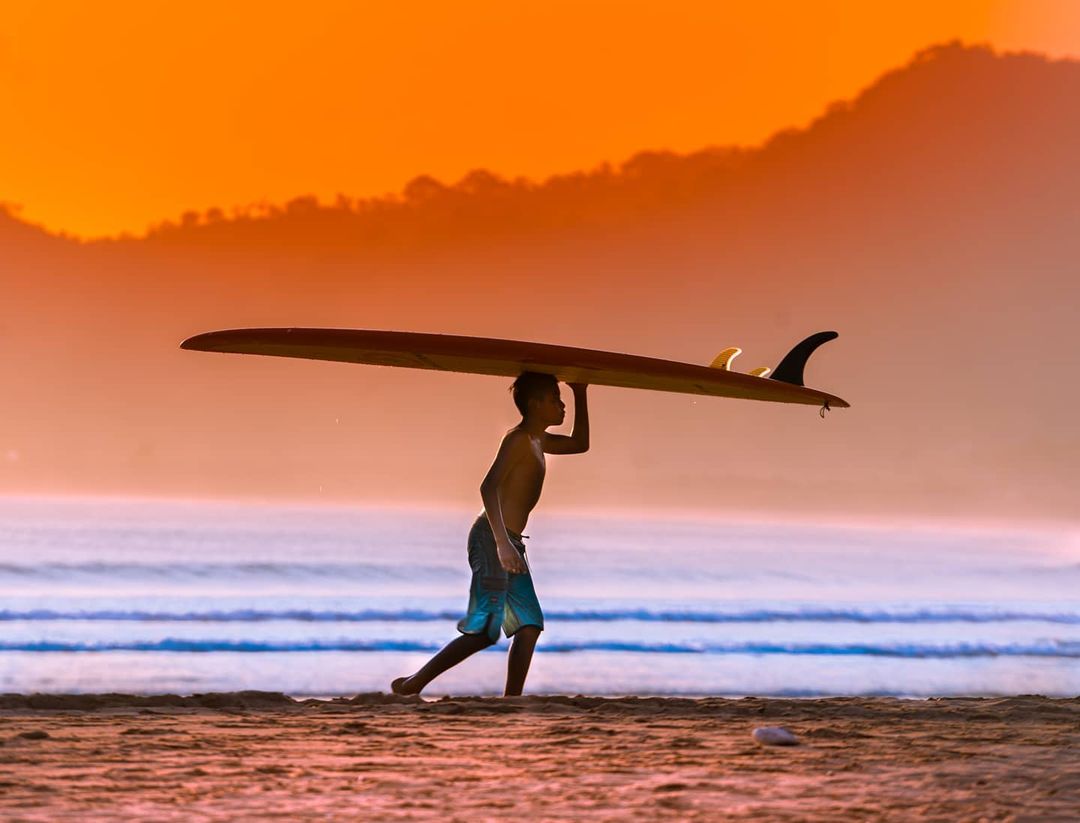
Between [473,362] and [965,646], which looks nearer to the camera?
[473,362]

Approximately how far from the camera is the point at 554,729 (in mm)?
5648

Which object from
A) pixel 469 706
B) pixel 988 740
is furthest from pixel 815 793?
pixel 469 706

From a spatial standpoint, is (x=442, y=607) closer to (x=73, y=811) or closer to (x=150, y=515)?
(x=73, y=811)

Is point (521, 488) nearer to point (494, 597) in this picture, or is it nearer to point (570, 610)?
point (494, 597)

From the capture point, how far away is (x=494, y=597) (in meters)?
7.01

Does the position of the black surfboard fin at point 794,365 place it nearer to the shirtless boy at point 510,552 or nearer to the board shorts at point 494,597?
the shirtless boy at point 510,552

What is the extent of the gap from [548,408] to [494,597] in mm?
997

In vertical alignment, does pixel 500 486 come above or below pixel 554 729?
above

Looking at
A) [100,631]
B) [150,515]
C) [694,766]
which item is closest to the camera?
[694,766]

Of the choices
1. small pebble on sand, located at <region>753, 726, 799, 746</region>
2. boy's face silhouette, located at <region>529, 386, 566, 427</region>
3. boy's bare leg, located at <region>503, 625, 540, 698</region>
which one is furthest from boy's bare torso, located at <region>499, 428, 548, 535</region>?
small pebble on sand, located at <region>753, 726, 799, 746</region>

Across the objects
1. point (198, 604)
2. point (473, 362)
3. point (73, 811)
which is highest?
point (473, 362)

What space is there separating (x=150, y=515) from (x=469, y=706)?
24.7m

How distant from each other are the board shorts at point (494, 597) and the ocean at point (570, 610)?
71.8 inches

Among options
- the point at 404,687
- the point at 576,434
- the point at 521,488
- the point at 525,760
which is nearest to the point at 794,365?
the point at 576,434
